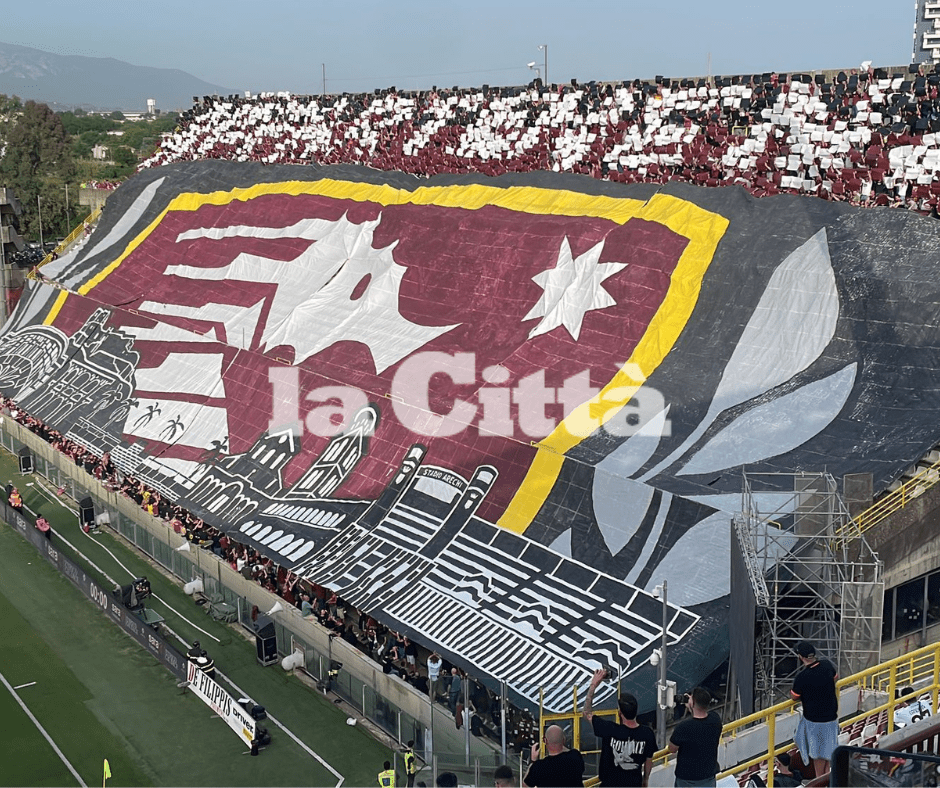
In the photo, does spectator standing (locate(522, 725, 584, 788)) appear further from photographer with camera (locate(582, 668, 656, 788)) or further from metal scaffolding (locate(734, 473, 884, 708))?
metal scaffolding (locate(734, 473, 884, 708))

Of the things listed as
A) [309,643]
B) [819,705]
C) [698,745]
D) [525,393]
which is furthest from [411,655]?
[698,745]

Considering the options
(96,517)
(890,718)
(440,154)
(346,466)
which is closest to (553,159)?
(440,154)

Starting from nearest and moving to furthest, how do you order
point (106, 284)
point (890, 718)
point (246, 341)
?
point (890, 718) → point (246, 341) → point (106, 284)

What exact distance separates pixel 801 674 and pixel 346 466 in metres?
14.0

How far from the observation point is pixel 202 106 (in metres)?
48.7

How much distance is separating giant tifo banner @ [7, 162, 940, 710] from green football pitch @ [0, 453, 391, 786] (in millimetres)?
1894

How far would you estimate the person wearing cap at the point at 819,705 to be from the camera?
28.0 feet

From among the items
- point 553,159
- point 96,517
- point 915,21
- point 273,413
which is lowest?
point 96,517

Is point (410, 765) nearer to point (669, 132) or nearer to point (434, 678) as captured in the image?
point (434, 678)

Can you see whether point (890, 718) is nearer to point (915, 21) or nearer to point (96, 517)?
point (96, 517)

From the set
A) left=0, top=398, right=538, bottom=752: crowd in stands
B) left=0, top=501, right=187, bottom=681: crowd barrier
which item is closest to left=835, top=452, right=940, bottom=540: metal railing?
left=0, top=398, right=538, bottom=752: crowd in stands

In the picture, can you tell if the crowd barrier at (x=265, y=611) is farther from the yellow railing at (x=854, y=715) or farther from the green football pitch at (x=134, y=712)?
the yellow railing at (x=854, y=715)

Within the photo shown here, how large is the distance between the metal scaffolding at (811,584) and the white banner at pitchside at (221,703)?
24.7ft

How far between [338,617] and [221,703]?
7.53 ft
